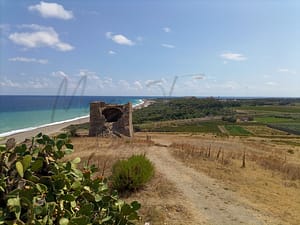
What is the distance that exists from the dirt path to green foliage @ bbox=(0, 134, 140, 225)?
4.82 m

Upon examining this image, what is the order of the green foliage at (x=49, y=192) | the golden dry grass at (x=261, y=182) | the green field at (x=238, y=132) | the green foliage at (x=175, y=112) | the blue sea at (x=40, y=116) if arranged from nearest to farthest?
1. the green foliage at (x=49, y=192)
2. the golden dry grass at (x=261, y=182)
3. the blue sea at (x=40, y=116)
4. the green field at (x=238, y=132)
5. the green foliage at (x=175, y=112)

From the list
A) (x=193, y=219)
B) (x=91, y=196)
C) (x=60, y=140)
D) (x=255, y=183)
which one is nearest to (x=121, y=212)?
(x=91, y=196)

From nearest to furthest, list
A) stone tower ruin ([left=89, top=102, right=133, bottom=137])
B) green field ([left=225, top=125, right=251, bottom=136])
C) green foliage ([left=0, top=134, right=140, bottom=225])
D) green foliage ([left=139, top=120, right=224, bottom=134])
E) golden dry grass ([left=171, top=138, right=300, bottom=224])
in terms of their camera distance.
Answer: green foliage ([left=0, top=134, right=140, bottom=225]) < golden dry grass ([left=171, top=138, right=300, bottom=224]) < stone tower ruin ([left=89, top=102, right=133, bottom=137]) < green field ([left=225, top=125, right=251, bottom=136]) < green foliage ([left=139, top=120, right=224, bottom=134])

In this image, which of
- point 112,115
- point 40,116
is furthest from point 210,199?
point 40,116

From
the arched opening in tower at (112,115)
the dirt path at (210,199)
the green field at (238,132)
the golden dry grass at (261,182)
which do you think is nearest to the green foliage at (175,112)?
the green field at (238,132)

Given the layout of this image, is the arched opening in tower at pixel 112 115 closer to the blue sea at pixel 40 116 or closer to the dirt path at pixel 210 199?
the blue sea at pixel 40 116

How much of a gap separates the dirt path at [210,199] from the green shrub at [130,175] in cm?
125

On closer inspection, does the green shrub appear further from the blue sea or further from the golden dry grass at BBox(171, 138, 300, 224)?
the blue sea

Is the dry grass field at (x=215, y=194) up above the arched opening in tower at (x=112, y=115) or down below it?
below

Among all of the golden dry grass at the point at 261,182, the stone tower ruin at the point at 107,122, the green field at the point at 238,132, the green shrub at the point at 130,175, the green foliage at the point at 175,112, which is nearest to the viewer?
the golden dry grass at the point at 261,182

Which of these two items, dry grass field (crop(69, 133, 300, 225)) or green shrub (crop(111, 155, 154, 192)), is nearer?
dry grass field (crop(69, 133, 300, 225))

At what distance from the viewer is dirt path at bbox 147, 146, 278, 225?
827 centimetres

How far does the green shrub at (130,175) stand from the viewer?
32.1 feet

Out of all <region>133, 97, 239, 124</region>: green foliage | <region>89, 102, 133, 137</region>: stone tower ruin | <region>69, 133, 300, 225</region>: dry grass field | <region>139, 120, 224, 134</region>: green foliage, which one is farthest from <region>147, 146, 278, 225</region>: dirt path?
<region>133, 97, 239, 124</region>: green foliage
